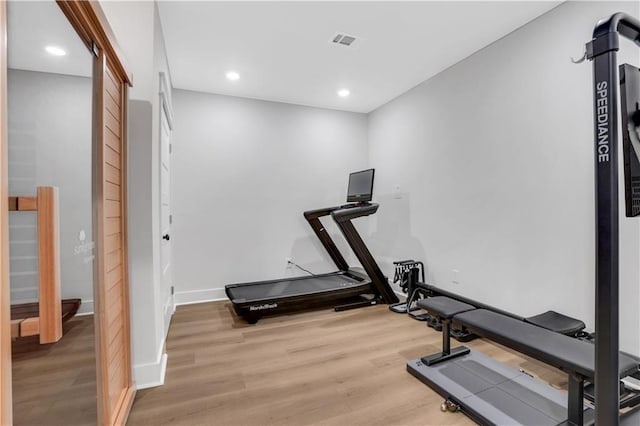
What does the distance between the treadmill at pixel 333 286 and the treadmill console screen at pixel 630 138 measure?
102 inches

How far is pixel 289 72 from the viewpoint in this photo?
364 cm

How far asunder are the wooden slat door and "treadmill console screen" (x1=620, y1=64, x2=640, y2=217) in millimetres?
2287

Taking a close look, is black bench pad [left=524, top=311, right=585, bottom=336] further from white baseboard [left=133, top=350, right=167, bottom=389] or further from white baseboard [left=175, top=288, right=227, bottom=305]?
white baseboard [left=175, top=288, right=227, bottom=305]

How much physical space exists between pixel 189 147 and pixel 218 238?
4.24 ft

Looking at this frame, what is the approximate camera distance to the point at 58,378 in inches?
42.8

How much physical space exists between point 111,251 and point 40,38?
1.09m

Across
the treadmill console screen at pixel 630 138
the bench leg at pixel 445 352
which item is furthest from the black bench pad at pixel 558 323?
the treadmill console screen at pixel 630 138

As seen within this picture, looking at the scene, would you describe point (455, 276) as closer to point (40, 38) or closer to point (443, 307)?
point (443, 307)

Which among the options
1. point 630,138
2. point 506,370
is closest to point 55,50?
point 630,138

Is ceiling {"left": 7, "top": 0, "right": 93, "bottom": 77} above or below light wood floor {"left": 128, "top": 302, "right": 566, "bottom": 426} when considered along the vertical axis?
above

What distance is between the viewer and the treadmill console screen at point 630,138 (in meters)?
1.20

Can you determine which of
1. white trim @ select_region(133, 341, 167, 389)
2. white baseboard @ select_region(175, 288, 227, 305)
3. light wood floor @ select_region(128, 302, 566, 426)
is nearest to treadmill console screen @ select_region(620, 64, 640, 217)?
light wood floor @ select_region(128, 302, 566, 426)

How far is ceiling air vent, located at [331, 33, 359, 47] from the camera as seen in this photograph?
9.46 ft

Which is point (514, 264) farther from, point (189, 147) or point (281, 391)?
point (189, 147)
